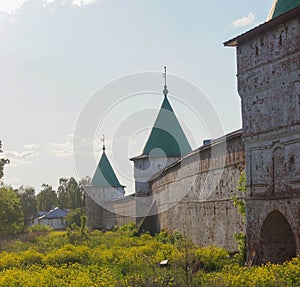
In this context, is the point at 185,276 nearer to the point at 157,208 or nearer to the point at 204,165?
the point at 204,165

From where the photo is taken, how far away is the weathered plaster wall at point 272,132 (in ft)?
36.3

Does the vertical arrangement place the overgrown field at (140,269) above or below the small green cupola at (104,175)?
below

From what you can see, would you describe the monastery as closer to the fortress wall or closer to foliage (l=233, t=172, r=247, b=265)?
the fortress wall

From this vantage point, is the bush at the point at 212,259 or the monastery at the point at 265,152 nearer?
the monastery at the point at 265,152

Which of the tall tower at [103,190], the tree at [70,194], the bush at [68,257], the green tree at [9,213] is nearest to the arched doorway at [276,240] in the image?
the bush at [68,257]

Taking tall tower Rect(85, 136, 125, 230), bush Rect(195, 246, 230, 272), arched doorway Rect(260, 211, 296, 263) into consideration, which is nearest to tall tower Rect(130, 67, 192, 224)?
tall tower Rect(85, 136, 125, 230)

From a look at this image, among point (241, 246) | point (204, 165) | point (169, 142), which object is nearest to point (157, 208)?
point (169, 142)

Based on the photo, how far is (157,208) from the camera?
27984mm

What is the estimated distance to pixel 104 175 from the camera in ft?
130

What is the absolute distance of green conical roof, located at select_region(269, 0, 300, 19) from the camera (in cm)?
1155

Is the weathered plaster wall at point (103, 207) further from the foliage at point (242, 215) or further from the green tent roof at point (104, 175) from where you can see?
the foliage at point (242, 215)

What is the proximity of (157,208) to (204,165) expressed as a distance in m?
10.0

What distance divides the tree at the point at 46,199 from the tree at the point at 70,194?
13.0ft

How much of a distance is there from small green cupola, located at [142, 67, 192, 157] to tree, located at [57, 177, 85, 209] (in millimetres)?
36096
